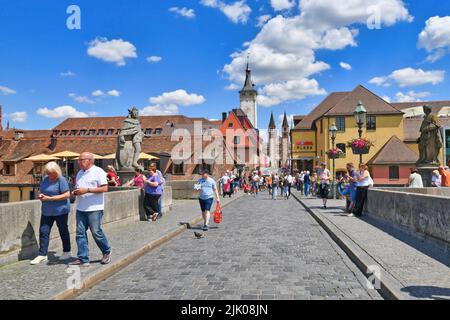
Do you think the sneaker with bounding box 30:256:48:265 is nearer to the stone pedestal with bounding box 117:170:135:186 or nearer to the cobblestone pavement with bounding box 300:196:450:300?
the cobblestone pavement with bounding box 300:196:450:300

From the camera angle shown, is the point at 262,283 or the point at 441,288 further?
the point at 262,283

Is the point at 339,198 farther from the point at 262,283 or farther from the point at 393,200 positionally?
the point at 262,283

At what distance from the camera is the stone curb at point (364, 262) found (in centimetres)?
493

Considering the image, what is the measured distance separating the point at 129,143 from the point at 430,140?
10.6 meters

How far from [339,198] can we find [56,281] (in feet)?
66.3

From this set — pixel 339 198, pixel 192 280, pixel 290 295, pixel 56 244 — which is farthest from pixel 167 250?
pixel 339 198

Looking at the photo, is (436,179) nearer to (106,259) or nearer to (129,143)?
(129,143)

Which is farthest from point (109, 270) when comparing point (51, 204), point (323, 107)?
point (323, 107)

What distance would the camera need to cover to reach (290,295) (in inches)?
201

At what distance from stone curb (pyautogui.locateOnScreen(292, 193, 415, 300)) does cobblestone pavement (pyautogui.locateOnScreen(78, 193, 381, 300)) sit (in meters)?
0.13

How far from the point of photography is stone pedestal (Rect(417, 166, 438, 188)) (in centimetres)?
1459

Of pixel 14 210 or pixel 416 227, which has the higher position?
pixel 14 210

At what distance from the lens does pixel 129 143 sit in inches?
582

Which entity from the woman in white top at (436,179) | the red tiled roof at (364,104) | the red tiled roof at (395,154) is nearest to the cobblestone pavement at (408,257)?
the woman in white top at (436,179)
